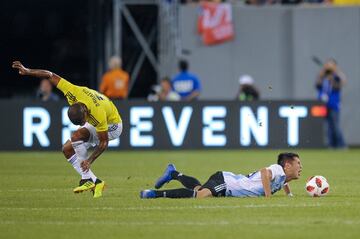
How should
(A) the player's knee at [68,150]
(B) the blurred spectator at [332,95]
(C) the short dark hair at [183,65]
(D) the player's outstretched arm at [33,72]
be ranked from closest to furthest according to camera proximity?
(D) the player's outstretched arm at [33,72]
(A) the player's knee at [68,150]
(C) the short dark hair at [183,65]
(B) the blurred spectator at [332,95]

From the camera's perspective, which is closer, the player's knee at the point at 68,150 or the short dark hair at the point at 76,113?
the short dark hair at the point at 76,113

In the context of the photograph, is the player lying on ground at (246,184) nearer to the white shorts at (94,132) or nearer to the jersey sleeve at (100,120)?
the jersey sleeve at (100,120)

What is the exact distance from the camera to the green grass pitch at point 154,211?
12.2 m

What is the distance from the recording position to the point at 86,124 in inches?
667

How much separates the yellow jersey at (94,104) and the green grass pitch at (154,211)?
103 cm

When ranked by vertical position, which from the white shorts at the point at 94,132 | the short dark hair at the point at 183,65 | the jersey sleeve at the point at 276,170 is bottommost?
the jersey sleeve at the point at 276,170

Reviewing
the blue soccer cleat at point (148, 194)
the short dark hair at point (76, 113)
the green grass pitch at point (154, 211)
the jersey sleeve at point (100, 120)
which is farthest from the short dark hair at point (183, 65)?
the blue soccer cleat at point (148, 194)

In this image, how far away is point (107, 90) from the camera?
29.6 meters

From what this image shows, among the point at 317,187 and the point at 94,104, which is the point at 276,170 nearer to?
the point at 317,187

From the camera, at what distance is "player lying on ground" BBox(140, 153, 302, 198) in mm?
15133

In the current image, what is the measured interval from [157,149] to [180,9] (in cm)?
533

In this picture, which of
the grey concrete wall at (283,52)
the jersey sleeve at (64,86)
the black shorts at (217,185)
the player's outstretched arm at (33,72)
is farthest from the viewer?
the grey concrete wall at (283,52)

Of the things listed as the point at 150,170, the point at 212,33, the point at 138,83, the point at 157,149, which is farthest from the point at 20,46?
the point at 150,170

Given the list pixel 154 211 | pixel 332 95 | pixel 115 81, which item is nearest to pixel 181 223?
pixel 154 211
